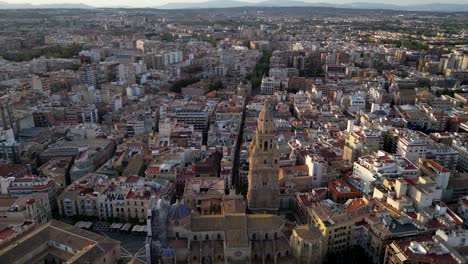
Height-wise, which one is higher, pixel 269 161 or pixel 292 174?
pixel 269 161

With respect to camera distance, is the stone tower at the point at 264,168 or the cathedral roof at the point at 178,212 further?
the stone tower at the point at 264,168

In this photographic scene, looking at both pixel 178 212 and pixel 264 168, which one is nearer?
pixel 178 212

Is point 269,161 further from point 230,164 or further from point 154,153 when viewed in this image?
point 154,153

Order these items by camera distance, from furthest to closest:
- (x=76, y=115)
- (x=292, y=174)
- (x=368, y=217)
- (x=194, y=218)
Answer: (x=76, y=115), (x=292, y=174), (x=368, y=217), (x=194, y=218)

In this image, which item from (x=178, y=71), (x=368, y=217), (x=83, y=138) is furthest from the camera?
(x=178, y=71)

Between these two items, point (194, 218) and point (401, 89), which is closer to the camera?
point (194, 218)

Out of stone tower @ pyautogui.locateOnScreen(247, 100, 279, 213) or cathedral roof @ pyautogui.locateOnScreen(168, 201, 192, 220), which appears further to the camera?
stone tower @ pyautogui.locateOnScreen(247, 100, 279, 213)

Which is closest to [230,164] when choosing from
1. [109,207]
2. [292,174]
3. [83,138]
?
[292,174]
